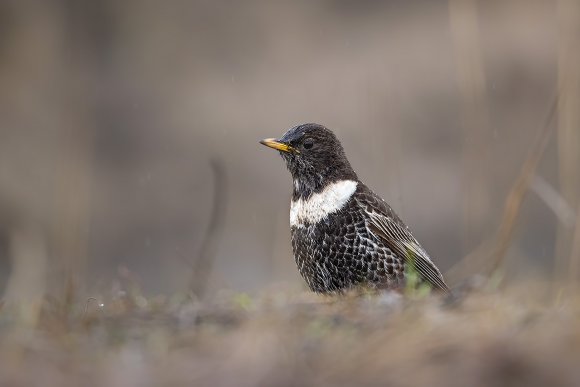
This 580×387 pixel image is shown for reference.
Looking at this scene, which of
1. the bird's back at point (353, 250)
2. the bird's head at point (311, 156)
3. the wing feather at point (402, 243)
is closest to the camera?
the bird's back at point (353, 250)

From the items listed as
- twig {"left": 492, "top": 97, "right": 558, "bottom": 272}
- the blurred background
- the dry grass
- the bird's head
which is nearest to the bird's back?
the bird's head

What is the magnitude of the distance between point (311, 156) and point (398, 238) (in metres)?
0.66

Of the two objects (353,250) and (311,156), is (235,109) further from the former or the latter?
(353,250)

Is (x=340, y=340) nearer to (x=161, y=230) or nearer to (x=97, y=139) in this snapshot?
(x=161, y=230)

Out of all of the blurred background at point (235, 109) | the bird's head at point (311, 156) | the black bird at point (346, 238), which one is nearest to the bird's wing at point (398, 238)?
the black bird at point (346, 238)

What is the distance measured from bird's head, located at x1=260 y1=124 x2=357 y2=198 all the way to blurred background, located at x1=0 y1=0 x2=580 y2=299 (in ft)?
16.7

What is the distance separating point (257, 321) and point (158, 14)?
38.1 ft

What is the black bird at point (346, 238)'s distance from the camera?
5699 millimetres

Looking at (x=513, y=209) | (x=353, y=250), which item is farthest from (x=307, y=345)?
(x=353, y=250)

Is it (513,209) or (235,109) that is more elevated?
(513,209)

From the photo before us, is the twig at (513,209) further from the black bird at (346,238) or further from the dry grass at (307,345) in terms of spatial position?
the dry grass at (307,345)

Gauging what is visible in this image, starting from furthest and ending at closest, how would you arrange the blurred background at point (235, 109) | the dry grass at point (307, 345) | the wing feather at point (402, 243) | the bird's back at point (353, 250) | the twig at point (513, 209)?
the blurred background at point (235, 109)
the wing feather at point (402, 243)
the bird's back at point (353, 250)
the twig at point (513, 209)
the dry grass at point (307, 345)

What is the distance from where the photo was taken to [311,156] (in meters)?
6.24

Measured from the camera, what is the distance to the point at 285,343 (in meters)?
3.25
